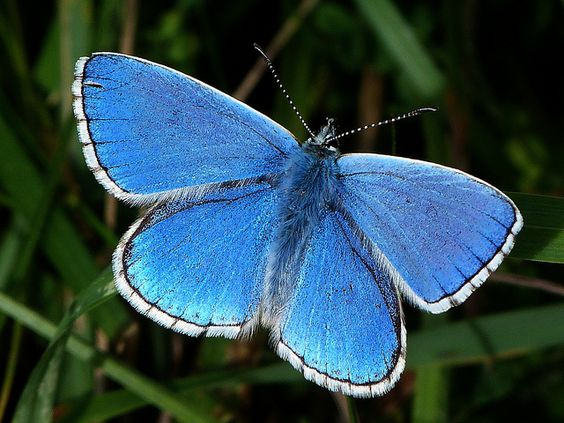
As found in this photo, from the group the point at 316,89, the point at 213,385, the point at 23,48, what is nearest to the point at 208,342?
the point at 213,385

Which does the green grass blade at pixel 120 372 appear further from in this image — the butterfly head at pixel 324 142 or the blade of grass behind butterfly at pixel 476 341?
the butterfly head at pixel 324 142

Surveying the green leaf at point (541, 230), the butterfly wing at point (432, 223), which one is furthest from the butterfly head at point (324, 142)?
the green leaf at point (541, 230)

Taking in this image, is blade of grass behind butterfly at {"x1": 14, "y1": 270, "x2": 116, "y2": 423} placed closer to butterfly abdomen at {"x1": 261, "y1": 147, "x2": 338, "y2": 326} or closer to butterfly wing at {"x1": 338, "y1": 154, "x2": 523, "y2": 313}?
butterfly abdomen at {"x1": 261, "y1": 147, "x2": 338, "y2": 326}

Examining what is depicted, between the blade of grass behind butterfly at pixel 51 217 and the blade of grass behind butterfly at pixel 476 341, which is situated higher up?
the blade of grass behind butterfly at pixel 51 217

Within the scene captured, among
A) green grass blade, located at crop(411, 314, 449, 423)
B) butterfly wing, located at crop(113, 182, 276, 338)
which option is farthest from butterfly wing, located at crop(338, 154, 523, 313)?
green grass blade, located at crop(411, 314, 449, 423)

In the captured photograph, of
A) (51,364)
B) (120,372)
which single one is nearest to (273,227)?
(120,372)

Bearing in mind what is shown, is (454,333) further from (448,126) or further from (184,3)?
(184,3)
